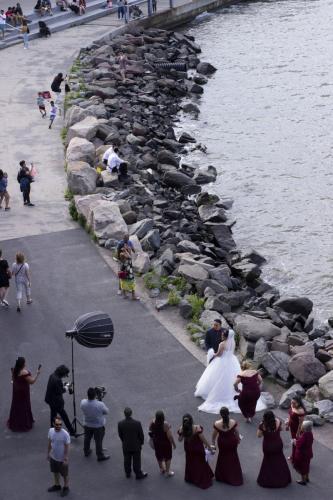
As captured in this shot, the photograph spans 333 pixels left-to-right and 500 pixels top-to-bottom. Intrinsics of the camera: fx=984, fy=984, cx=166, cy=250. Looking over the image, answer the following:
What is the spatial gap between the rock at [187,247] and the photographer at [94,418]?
11.2m

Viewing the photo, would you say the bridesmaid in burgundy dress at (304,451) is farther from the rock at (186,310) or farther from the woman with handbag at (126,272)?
the woman with handbag at (126,272)

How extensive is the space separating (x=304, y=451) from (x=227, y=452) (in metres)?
1.24

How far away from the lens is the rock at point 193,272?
79.8ft

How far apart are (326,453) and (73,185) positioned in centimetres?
1536

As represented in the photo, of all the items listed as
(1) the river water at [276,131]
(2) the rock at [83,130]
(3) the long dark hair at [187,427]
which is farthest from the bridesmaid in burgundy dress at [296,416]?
(2) the rock at [83,130]

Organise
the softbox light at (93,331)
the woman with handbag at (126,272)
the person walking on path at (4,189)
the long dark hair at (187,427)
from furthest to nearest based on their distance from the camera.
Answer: the person walking on path at (4,189) → the woman with handbag at (126,272) → the softbox light at (93,331) → the long dark hair at (187,427)

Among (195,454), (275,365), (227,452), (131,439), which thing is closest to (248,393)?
(227,452)

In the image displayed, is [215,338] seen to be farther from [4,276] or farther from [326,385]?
[4,276]

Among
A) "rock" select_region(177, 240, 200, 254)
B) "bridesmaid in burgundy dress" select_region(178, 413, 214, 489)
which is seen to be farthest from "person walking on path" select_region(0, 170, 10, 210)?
"bridesmaid in burgundy dress" select_region(178, 413, 214, 489)

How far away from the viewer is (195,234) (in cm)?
3003

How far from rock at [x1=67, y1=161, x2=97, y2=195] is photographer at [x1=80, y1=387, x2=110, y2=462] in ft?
46.6

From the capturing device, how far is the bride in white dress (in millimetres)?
18250

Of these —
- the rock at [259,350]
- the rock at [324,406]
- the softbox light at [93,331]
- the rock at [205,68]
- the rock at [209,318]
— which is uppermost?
the softbox light at [93,331]

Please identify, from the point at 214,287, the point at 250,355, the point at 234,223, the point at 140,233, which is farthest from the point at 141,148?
the point at 250,355
